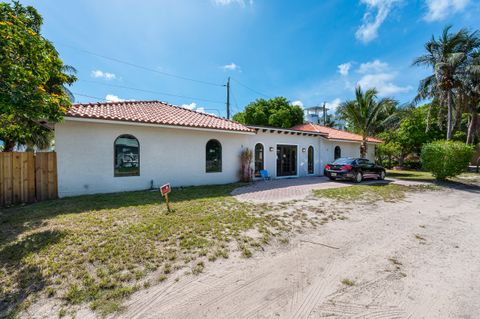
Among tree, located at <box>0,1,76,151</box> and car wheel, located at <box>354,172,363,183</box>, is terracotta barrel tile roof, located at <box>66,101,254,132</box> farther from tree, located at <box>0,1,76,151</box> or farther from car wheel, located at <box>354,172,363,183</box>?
car wheel, located at <box>354,172,363,183</box>

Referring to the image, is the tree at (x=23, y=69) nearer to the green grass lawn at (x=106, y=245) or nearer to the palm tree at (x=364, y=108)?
the green grass lawn at (x=106, y=245)

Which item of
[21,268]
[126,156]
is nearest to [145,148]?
[126,156]

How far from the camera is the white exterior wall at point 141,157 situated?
8641 millimetres

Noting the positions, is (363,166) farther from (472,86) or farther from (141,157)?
(141,157)

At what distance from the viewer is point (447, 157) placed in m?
13.1

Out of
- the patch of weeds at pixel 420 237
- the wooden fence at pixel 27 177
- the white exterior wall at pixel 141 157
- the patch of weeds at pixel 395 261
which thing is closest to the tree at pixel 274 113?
the white exterior wall at pixel 141 157

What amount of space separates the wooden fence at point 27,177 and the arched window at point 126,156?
6.98 ft

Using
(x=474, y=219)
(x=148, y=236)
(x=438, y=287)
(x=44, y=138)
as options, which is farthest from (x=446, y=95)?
(x=44, y=138)

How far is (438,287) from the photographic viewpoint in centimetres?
311

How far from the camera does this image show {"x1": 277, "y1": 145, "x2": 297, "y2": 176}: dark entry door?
15.7m

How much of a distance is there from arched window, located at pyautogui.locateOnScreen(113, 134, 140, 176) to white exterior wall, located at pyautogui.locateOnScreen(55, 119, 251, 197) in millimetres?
170

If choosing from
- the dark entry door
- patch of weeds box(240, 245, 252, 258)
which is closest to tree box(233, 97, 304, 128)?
the dark entry door

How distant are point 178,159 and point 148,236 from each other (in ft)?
22.4

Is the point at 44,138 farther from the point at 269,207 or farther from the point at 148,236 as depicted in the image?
the point at 269,207
